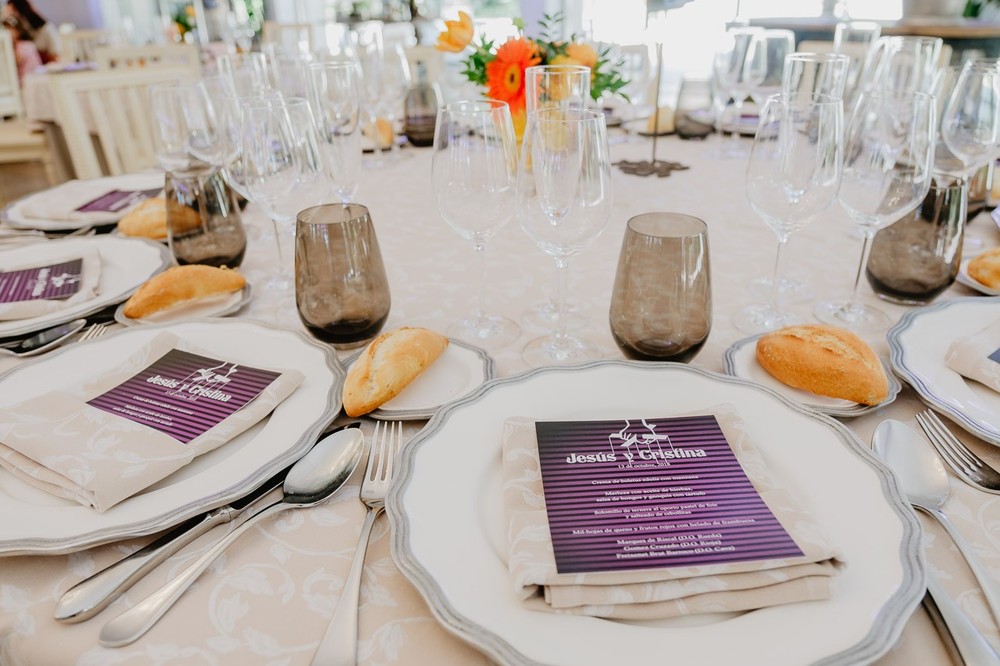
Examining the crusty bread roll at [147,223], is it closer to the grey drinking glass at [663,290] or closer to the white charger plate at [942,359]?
the grey drinking glass at [663,290]

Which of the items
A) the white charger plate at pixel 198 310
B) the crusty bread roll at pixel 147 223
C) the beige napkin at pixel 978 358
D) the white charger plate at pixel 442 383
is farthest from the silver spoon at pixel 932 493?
the crusty bread roll at pixel 147 223

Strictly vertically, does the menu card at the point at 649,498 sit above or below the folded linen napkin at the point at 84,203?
below

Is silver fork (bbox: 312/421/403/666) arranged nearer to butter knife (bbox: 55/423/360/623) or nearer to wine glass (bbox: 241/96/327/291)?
butter knife (bbox: 55/423/360/623)

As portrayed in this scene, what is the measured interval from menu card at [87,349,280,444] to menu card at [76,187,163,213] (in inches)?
27.2

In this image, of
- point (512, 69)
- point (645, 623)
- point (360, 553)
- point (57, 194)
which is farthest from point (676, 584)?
point (57, 194)

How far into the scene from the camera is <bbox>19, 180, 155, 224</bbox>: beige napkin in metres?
1.21

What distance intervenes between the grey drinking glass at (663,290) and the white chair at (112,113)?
5.14 feet

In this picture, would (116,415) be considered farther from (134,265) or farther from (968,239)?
(968,239)

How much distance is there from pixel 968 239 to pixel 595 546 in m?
0.99

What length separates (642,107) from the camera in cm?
174

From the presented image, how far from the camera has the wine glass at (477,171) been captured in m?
0.77

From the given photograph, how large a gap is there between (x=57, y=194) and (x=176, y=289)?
0.66m

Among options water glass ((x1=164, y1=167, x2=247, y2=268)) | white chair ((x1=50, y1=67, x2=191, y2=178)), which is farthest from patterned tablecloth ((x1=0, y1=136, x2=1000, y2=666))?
white chair ((x1=50, y1=67, x2=191, y2=178))

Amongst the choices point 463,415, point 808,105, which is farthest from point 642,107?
point 463,415
